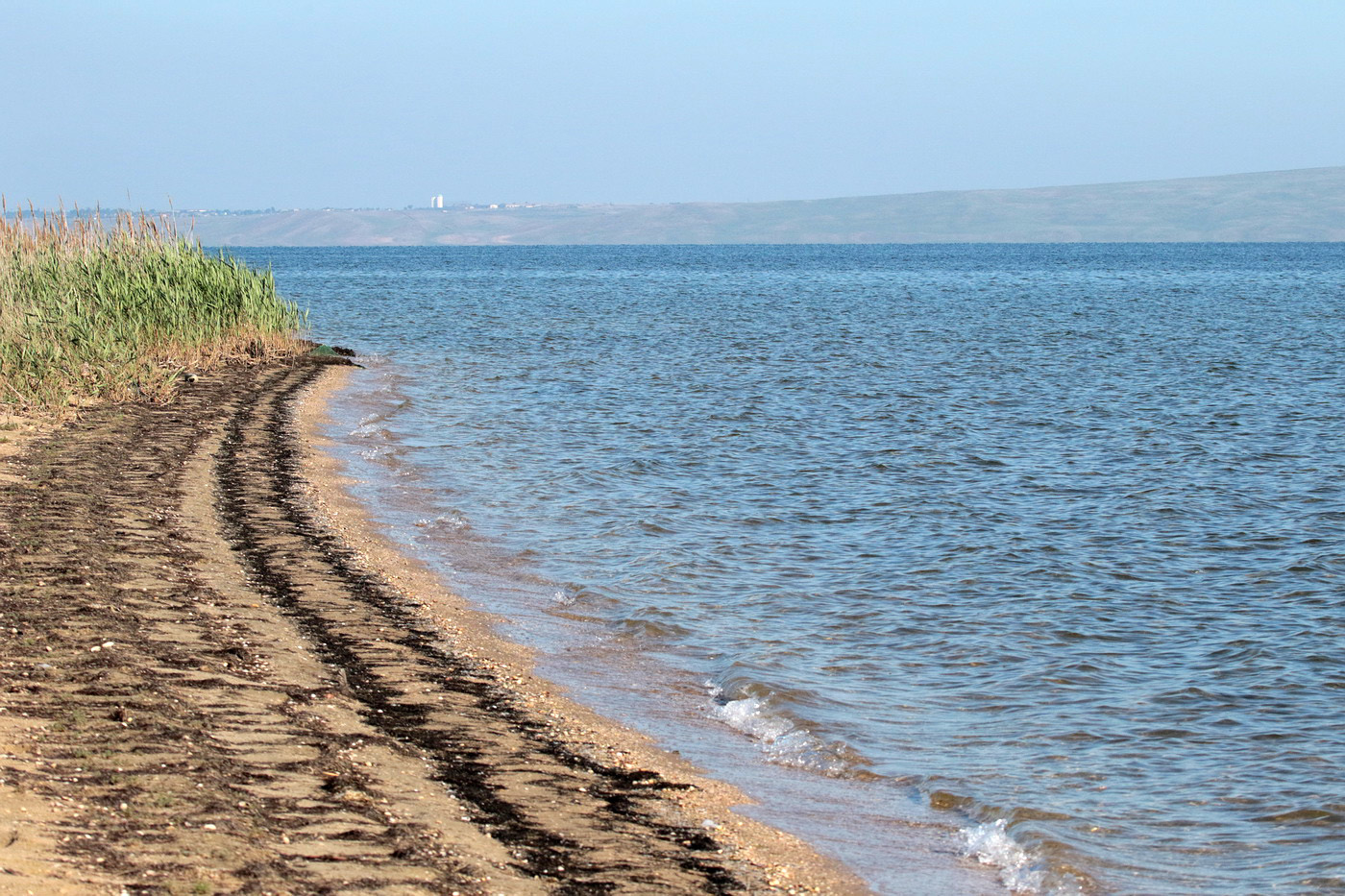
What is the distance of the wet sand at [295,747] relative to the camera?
185 inches

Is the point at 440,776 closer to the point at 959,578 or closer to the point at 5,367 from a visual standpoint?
the point at 959,578

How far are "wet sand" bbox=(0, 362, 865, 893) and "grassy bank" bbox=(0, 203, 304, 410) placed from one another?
6.67m

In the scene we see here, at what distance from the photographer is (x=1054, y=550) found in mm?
12375

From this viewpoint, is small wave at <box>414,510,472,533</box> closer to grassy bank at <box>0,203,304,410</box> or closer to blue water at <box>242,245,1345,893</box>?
blue water at <box>242,245,1345,893</box>

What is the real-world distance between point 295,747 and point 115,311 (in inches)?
594

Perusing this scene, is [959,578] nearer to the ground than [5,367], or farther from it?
nearer to the ground

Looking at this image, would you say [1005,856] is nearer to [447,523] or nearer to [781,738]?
[781,738]

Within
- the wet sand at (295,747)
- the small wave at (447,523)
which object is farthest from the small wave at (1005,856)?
the small wave at (447,523)

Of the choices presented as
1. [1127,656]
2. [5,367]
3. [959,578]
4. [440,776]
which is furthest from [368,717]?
[5,367]

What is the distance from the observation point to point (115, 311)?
18922mm

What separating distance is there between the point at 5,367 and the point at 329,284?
223 feet

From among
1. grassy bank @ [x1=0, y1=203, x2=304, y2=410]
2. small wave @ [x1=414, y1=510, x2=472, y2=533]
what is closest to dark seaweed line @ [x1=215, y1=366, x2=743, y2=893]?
small wave @ [x1=414, y1=510, x2=472, y2=533]

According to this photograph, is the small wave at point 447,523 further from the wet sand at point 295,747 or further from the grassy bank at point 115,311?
the grassy bank at point 115,311

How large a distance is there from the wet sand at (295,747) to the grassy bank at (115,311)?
6.67m
